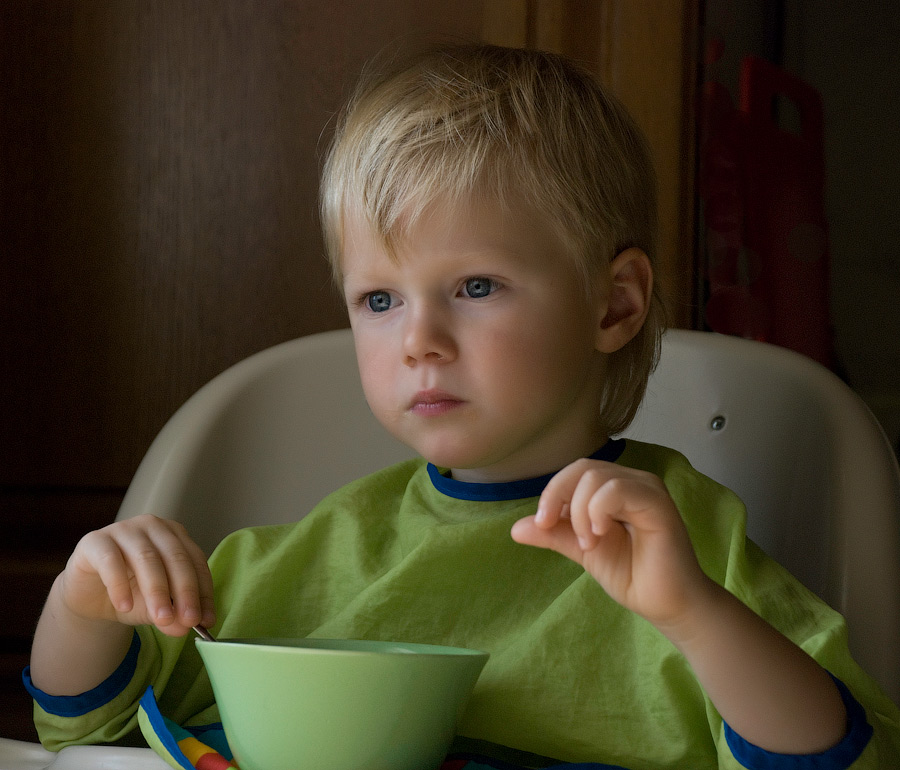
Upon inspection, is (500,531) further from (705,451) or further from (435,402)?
(705,451)

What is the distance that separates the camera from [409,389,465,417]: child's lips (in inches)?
25.9

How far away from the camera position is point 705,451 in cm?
89

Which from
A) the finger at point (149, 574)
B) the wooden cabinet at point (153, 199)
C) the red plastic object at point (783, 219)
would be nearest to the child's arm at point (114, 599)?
the finger at point (149, 574)

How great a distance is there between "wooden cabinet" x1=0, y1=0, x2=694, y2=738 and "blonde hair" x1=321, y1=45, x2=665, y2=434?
1.47ft

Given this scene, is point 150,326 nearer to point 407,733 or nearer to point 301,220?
A: point 301,220

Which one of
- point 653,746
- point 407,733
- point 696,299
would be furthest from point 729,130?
point 407,733

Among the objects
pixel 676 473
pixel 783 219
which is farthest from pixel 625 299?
pixel 783 219

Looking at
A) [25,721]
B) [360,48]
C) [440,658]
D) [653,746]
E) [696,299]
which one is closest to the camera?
[440,658]

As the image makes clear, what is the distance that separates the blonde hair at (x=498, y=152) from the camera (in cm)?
67

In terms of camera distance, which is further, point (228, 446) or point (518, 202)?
point (228, 446)

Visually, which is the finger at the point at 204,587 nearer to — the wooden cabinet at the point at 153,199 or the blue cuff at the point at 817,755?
the blue cuff at the point at 817,755

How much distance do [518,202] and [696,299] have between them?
76 centimetres

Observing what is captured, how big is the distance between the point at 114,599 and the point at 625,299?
15.7 inches

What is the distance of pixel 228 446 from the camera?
0.93 meters
